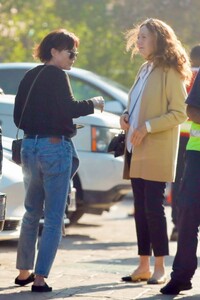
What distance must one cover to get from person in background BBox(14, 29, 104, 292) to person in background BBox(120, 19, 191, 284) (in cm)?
48

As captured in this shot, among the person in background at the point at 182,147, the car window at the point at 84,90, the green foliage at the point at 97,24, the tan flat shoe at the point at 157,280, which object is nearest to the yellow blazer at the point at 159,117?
the tan flat shoe at the point at 157,280

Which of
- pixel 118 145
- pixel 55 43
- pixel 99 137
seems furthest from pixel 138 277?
pixel 99 137

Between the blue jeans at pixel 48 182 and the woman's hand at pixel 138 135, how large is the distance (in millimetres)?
516

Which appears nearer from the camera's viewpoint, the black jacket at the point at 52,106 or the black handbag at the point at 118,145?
the black jacket at the point at 52,106

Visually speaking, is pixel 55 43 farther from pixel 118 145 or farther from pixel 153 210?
pixel 153 210

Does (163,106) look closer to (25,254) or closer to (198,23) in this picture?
(25,254)

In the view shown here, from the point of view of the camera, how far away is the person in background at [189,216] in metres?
7.38

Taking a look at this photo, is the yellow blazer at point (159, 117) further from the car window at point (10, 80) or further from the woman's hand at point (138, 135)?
the car window at point (10, 80)

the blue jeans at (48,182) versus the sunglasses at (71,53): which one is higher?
the sunglasses at (71,53)

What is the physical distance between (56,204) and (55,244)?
27 cm

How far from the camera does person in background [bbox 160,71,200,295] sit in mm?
7383

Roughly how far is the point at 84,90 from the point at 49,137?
622 cm

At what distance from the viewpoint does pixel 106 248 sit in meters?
10.7

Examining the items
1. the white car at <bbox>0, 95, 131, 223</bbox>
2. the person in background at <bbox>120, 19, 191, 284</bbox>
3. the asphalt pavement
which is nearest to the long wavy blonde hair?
the person in background at <bbox>120, 19, 191, 284</bbox>
